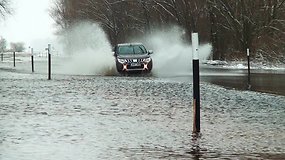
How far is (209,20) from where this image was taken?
5528 centimetres

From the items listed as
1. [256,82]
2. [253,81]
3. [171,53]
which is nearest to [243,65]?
[171,53]

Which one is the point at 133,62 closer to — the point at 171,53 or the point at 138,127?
the point at 171,53

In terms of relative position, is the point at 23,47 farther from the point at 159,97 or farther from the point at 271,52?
the point at 159,97

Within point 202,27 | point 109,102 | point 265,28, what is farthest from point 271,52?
point 109,102

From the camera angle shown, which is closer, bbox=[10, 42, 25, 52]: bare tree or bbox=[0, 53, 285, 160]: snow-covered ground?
bbox=[0, 53, 285, 160]: snow-covered ground

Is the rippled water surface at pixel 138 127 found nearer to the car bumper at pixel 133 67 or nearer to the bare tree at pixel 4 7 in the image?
the car bumper at pixel 133 67

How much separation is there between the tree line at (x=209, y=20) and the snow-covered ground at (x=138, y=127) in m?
27.5

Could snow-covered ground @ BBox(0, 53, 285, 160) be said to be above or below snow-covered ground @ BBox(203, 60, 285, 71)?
below

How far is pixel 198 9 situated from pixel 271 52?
15718 millimetres

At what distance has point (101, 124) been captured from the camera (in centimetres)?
1045

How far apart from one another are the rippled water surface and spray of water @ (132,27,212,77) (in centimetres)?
1478

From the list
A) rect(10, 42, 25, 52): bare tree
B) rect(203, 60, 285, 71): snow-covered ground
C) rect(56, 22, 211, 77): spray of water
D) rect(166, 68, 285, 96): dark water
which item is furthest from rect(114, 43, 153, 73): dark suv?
rect(10, 42, 25, 52): bare tree

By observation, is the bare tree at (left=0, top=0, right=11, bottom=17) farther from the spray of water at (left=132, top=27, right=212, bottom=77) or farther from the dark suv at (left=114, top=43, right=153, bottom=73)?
the dark suv at (left=114, top=43, right=153, bottom=73)

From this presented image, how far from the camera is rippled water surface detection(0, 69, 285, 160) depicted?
7.88 metres
